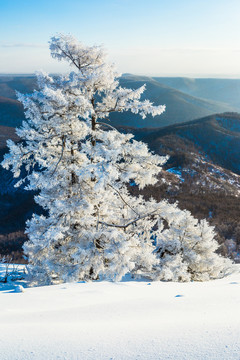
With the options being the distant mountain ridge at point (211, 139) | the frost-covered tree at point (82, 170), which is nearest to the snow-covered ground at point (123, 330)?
the frost-covered tree at point (82, 170)

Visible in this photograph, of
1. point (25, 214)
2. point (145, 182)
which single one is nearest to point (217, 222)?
point (145, 182)

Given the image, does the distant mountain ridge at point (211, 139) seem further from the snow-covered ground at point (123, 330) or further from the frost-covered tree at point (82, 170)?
the snow-covered ground at point (123, 330)

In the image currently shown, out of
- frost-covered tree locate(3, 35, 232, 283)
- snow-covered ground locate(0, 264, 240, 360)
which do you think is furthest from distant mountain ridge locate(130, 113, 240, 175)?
snow-covered ground locate(0, 264, 240, 360)

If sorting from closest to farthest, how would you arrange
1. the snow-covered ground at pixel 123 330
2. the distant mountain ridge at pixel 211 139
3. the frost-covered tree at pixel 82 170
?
the snow-covered ground at pixel 123 330
the frost-covered tree at pixel 82 170
the distant mountain ridge at pixel 211 139

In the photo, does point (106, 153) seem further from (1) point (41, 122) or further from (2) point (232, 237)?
(2) point (232, 237)

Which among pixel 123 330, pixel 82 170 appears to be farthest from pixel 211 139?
pixel 123 330

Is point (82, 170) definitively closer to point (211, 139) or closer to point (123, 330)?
point (123, 330)
